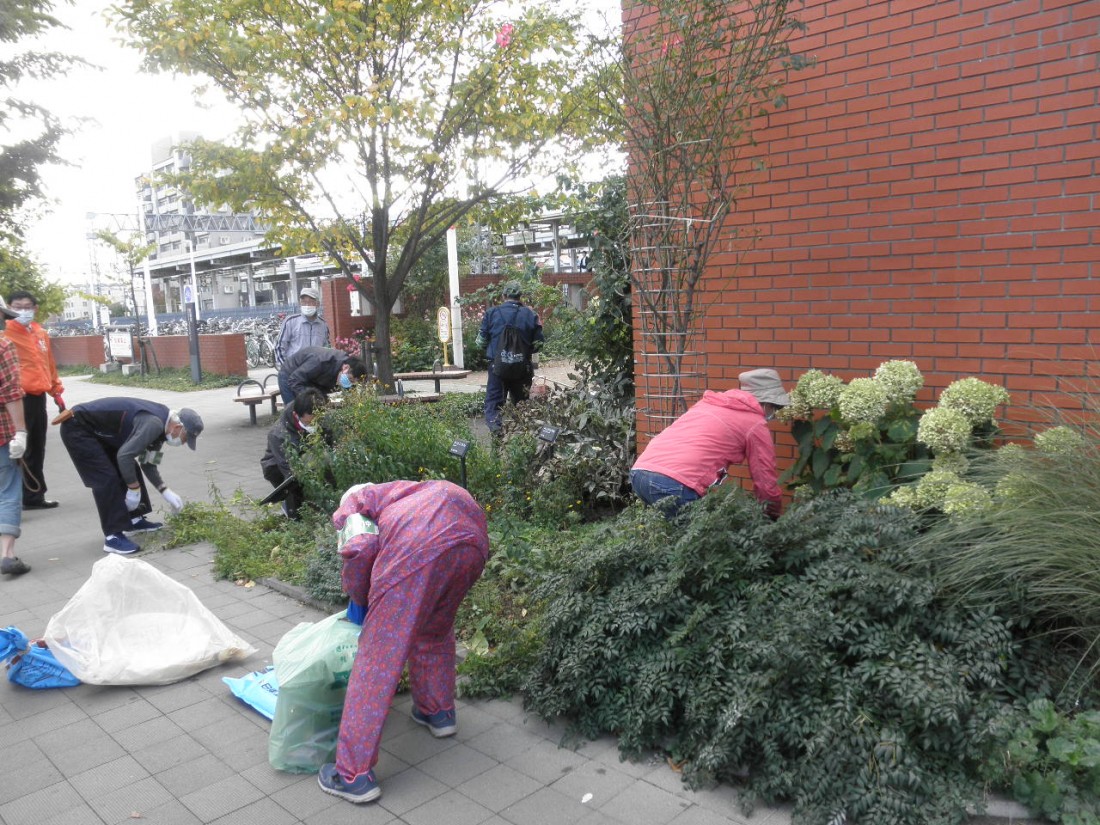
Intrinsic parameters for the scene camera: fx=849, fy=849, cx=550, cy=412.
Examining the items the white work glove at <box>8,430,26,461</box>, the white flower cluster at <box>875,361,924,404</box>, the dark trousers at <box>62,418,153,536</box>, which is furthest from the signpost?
the white flower cluster at <box>875,361,924,404</box>

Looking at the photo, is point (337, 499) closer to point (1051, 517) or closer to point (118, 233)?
point (1051, 517)

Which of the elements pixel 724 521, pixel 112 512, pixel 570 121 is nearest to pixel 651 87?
pixel 724 521

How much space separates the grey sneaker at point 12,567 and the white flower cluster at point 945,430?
20.4 feet

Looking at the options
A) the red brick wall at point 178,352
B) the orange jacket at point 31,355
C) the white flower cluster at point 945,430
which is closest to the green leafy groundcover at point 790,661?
the white flower cluster at point 945,430

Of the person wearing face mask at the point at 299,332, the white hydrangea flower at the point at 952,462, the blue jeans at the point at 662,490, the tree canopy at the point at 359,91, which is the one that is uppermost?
the tree canopy at the point at 359,91

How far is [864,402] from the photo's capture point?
4.28 metres

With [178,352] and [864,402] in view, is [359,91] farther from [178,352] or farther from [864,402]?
[178,352]

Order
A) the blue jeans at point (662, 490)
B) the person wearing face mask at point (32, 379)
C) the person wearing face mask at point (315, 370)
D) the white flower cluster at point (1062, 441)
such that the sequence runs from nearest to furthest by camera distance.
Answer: the white flower cluster at point (1062, 441) < the blue jeans at point (662, 490) < the person wearing face mask at point (315, 370) < the person wearing face mask at point (32, 379)

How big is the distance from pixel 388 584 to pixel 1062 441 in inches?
109

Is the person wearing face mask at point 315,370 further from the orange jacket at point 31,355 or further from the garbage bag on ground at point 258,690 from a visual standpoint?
the garbage bag on ground at point 258,690

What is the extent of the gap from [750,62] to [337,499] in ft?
14.5

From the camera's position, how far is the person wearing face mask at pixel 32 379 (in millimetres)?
8438

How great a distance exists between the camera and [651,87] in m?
5.03

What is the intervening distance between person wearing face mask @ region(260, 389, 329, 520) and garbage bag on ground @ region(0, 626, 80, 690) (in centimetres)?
282
